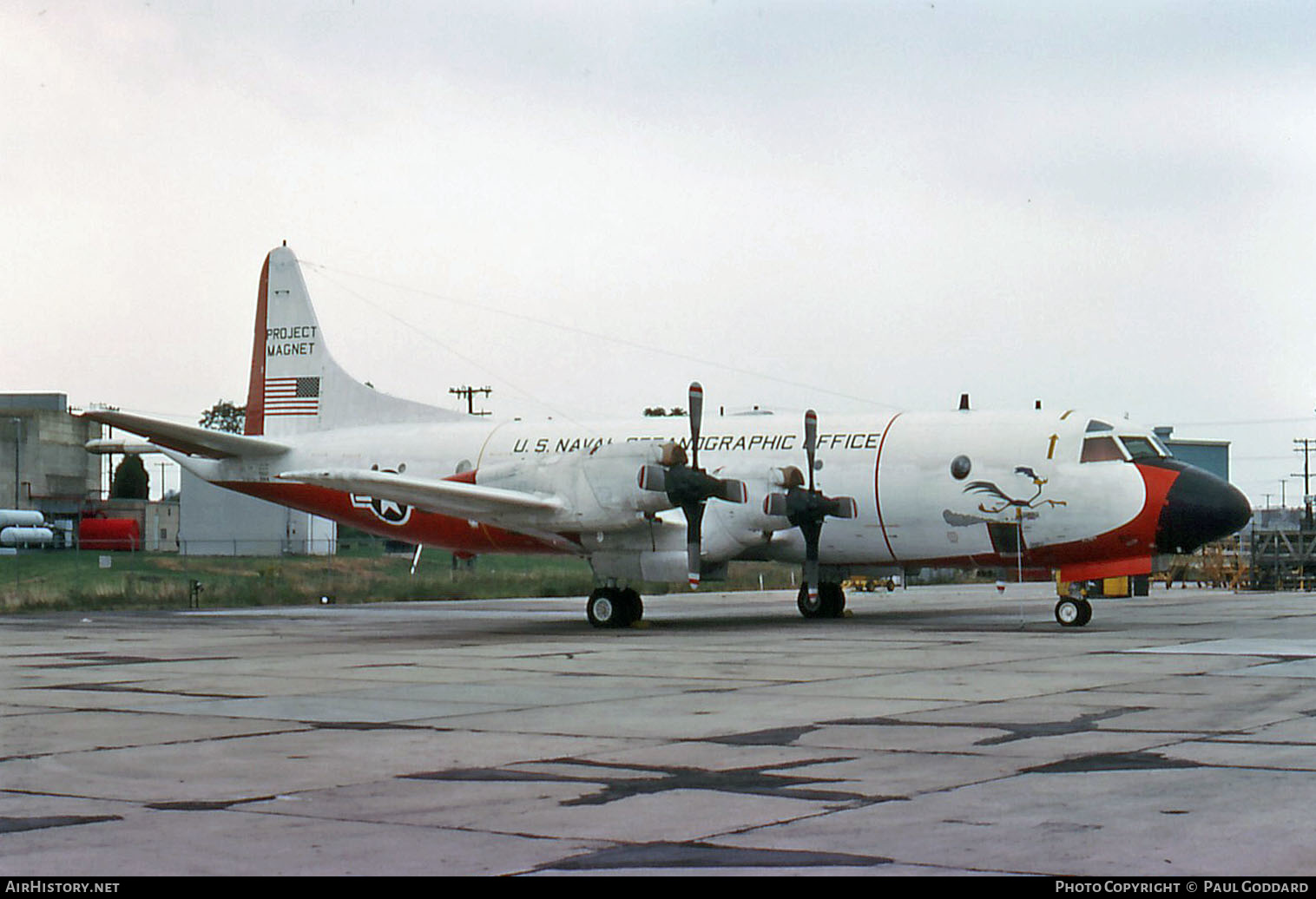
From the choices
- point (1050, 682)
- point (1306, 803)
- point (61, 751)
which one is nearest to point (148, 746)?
point (61, 751)

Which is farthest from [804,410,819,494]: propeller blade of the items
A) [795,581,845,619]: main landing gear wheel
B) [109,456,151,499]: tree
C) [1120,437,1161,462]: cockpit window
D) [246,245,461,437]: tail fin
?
[109,456,151,499]: tree

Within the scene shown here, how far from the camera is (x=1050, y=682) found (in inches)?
567

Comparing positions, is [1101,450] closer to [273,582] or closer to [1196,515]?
[1196,515]

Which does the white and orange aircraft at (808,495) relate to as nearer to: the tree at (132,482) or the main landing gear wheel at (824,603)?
the main landing gear wheel at (824,603)

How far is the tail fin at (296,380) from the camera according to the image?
3131 cm

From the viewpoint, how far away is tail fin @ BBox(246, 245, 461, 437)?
31312 millimetres

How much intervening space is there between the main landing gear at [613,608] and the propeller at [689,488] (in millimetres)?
1583

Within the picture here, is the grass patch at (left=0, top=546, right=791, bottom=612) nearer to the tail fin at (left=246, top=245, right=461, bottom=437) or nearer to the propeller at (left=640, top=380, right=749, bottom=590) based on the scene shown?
the tail fin at (left=246, top=245, right=461, bottom=437)

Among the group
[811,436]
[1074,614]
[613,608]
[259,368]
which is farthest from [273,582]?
[1074,614]

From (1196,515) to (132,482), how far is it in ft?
340

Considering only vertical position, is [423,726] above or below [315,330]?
below

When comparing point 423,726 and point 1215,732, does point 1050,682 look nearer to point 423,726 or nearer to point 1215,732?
point 1215,732

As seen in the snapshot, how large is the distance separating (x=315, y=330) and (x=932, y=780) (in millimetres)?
25730

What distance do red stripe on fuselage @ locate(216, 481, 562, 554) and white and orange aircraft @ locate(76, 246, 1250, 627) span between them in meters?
0.07
